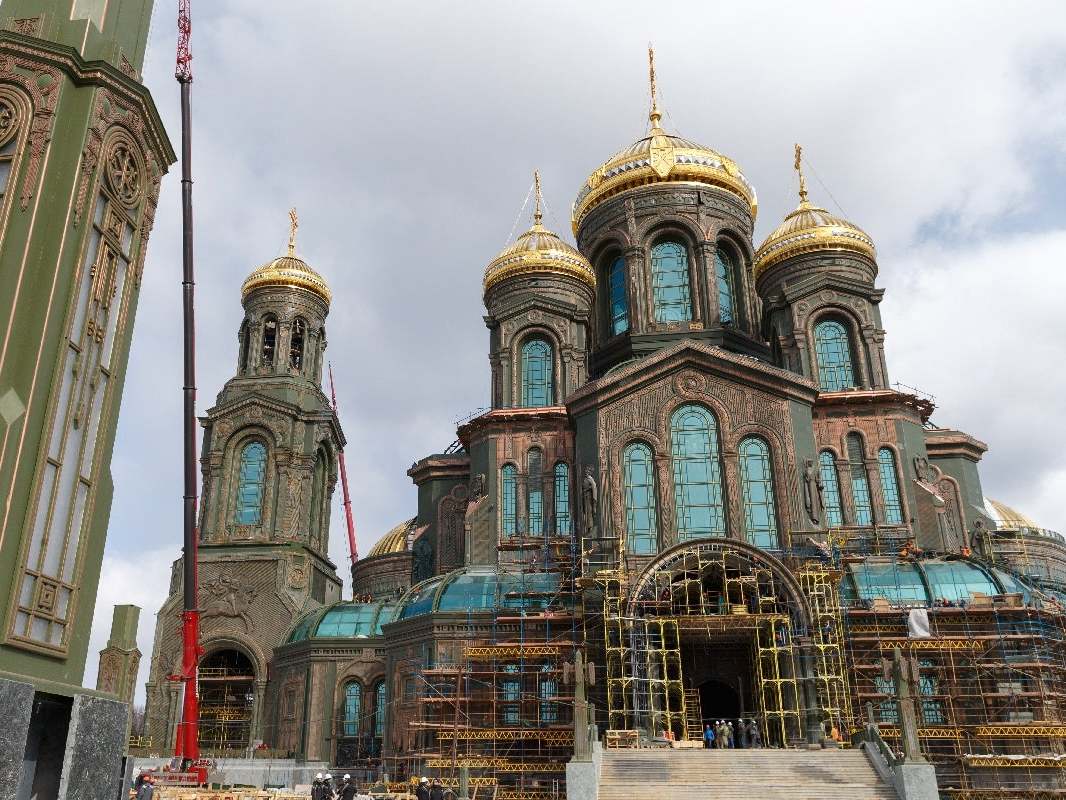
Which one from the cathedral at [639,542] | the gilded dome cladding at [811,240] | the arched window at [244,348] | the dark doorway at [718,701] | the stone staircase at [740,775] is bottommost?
the stone staircase at [740,775]

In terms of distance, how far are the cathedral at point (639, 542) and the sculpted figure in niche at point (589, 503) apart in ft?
0.26

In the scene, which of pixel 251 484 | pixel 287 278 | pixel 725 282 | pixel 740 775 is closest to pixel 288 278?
pixel 287 278

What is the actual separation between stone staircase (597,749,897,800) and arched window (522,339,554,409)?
55.0 feet

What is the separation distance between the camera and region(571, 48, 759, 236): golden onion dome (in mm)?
35812

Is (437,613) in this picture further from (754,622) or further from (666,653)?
(754,622)

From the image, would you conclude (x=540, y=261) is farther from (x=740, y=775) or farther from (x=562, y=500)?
(x=740, y=775)

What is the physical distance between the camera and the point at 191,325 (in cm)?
1989

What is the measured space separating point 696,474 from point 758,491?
1750 mm

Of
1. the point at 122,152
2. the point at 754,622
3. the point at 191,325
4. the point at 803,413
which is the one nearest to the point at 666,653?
the point at 754,622

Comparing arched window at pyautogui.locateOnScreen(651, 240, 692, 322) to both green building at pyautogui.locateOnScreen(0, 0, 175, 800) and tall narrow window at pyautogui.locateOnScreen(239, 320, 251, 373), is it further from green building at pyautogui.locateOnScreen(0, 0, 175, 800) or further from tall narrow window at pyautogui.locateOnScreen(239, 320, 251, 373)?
green building at pyautogui.locateOnScreen(0, 0, 175, 800)

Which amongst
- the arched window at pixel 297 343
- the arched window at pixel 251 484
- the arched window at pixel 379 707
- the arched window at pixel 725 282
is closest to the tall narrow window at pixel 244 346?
the arched window at pixel 297 343

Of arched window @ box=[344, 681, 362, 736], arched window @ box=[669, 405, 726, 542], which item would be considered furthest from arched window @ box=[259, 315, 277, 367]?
arched window @ box=[669, 405, 726, 542]

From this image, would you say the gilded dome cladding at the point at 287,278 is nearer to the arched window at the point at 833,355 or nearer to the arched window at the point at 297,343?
the arched window at the point at 297,343

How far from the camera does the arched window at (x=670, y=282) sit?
3419 cm
